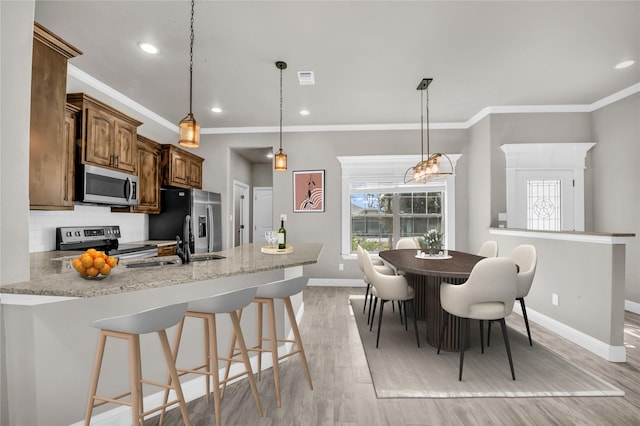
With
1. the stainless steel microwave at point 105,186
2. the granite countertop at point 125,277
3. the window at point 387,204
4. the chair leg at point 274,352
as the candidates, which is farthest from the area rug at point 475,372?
the stainless steel microwave at point 105,186

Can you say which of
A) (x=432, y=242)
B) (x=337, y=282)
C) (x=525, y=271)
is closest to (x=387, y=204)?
(x=337, y=282)

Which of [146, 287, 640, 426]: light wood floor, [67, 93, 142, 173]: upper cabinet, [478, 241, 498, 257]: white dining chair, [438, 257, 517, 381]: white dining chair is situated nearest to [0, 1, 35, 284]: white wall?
[146, 287, 640, 426]: light wood floor

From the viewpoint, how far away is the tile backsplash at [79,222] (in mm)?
3000

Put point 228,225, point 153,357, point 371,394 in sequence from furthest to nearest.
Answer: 1. point 228,225
2. point 371,394
3. point 153,357

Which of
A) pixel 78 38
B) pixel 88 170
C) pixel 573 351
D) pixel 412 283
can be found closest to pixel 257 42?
pixel 78 38

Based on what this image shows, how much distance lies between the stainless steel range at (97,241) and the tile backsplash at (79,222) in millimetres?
81

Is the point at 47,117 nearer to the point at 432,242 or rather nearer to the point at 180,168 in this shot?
the point at 180,168

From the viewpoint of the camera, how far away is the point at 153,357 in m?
1.94

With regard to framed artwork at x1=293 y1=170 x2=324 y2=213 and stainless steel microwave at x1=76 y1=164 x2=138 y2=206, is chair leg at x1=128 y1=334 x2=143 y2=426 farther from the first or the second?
framed artwork at x1=293 y1=170 x2=324 y2=213

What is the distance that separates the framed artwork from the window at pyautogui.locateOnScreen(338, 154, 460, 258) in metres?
0.41

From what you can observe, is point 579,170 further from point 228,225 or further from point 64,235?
point 64,235

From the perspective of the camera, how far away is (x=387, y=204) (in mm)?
5586

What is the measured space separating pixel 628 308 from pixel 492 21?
13.1 ft

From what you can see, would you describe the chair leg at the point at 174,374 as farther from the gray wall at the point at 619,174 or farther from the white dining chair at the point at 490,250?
the gray wall at the point at 619,174
